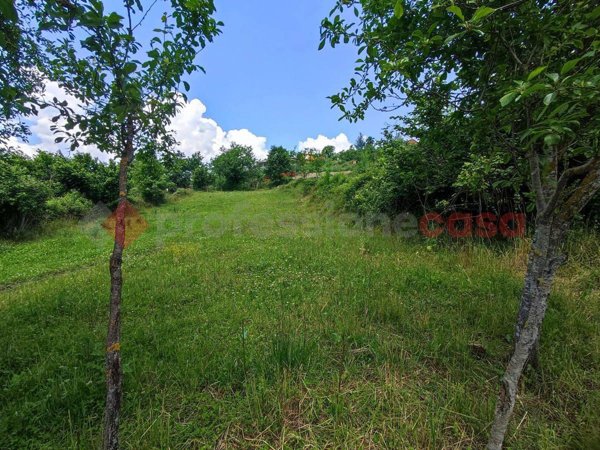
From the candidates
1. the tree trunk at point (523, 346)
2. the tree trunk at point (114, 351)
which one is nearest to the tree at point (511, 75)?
the tree trunk at point (523, 346)

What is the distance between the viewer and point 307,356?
235 centimetres

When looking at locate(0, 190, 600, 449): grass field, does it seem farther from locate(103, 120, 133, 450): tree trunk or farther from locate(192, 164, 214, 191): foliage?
locate(192, 164, 214, 191): foliage

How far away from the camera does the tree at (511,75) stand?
56.8 inches

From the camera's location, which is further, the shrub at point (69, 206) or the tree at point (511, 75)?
the shrub at point (69, 206)

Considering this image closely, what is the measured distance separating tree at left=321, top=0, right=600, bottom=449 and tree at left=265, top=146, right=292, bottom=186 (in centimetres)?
2911

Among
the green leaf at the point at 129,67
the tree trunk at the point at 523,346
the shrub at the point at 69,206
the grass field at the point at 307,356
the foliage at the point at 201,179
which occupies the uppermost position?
the foliage at the point at 201,179

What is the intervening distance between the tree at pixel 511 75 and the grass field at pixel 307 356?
50 centimetres

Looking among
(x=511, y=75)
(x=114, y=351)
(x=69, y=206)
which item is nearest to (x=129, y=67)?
(x=114, y=351)

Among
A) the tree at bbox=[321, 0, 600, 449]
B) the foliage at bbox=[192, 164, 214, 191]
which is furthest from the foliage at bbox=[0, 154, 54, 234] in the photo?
the foliage at bbox=[192, 164, 214, 191]

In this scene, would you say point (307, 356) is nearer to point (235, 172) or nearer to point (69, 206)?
point (69, 206)

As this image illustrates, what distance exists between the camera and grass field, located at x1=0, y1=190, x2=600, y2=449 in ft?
5.78

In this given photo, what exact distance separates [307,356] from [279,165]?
30.2m

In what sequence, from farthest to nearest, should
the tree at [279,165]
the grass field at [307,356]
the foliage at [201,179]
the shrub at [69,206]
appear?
the foliage at [201,179], the tree at [279,165], the shrub at [69,206], the grass field at [307,356]

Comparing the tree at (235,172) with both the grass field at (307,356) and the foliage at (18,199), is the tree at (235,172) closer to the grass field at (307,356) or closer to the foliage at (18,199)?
Answer: the foliage at (18,199)
